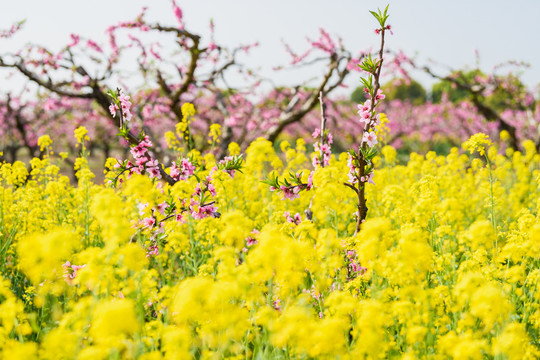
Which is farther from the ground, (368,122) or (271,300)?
(368,122)

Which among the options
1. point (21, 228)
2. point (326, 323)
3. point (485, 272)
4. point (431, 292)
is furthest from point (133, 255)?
point (21, 228)

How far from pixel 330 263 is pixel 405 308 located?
0.51 m

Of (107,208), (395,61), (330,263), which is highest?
(395,61)

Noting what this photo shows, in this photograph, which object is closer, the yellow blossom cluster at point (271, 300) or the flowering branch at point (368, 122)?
the yellow blossom cluster at point (271, 300)

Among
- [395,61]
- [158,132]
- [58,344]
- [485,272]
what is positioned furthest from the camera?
[158,132]

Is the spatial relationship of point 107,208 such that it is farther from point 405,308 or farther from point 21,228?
point 21,228

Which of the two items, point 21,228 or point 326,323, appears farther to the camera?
point 21,228

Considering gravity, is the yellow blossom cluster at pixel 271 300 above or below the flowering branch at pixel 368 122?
below

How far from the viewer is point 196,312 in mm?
2139

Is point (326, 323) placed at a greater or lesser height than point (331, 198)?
lesser

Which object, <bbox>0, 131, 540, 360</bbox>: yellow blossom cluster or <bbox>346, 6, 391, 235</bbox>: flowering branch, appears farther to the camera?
<bbox>346, 6, 391, 235</bbox>: flowering branch

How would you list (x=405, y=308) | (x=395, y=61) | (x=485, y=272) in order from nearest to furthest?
1. (x=405, y=308)
2. (x=485, y=272)
3. (x=395, y=61)

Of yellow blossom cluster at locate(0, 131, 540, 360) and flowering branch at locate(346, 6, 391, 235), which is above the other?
flowering branch at locate(346, 6, 391, 235)

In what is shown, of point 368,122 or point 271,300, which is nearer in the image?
point 271,300
